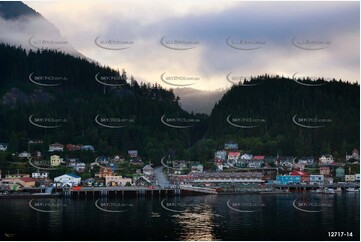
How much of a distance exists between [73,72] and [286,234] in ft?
44.6

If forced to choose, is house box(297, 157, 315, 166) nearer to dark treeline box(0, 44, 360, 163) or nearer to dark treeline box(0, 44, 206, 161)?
dark treeline box(0, 44, 360, 163)

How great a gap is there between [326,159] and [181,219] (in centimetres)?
822

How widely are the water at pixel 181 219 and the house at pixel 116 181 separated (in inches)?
85.4

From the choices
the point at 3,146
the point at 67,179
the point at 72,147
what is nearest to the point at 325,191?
the point at 67,179

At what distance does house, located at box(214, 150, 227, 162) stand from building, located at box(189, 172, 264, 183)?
144 centimetres

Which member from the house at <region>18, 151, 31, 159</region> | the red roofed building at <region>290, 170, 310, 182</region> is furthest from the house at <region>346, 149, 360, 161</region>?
the house at <region>18, 151, 31, 159</region>

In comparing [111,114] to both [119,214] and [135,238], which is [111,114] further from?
[135,238]

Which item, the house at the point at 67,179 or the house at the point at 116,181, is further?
the house at the point at 116,181

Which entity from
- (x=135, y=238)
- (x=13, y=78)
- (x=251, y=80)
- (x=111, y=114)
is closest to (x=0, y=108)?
(x=13, y=78)

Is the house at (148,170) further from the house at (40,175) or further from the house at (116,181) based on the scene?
the house at (40,175)

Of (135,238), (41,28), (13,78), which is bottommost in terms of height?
(135,238)

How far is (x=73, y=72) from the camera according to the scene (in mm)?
20984

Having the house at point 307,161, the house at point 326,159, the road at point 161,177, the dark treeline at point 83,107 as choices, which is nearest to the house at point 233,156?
the dark treeline at point 83,107

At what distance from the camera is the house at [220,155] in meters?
16.9
